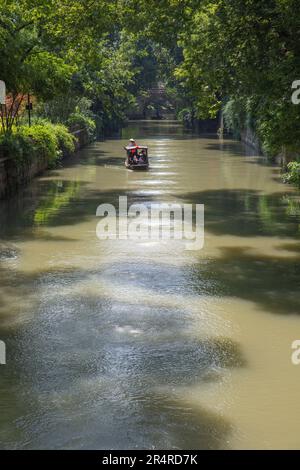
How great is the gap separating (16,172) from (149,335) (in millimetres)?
14914

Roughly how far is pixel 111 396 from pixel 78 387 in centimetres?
42

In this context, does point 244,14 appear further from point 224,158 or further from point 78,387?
point 224,158

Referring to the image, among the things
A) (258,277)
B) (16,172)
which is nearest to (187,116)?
Result: (16,172)

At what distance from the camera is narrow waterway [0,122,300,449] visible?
19.8 feet

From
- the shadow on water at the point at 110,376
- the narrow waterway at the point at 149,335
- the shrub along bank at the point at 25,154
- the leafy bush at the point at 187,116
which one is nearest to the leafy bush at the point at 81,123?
the shrub along bank at the point at 25,154

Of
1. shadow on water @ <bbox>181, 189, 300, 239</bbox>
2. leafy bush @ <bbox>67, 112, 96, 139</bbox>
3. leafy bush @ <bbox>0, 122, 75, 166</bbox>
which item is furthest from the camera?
leafy bush @ <bbox>67, 112, 96, 139</bbox>

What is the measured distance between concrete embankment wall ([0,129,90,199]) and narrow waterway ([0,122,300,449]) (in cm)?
333

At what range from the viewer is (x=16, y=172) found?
2205 cm

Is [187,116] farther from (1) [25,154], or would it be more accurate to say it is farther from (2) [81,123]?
(1) [25,154]

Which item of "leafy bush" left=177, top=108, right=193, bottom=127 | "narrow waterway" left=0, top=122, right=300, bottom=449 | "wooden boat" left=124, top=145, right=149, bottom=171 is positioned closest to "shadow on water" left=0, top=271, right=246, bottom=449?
"narrow waterway" left=0, top=122, right=300, bottom=449

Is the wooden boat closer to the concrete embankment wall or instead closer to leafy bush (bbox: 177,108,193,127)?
the concrete embankment wall

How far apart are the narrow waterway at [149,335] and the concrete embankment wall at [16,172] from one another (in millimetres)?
3330

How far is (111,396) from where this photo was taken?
21.7 feet
